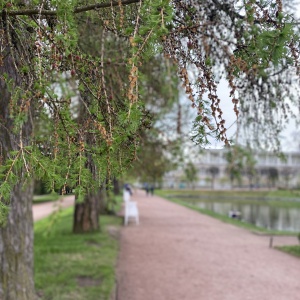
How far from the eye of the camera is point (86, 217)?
14062 millimetres

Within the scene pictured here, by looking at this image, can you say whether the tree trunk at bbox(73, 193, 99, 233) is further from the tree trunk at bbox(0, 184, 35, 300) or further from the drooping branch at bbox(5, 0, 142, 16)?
the drooping branch at bbox(5, 0, 142, 16)

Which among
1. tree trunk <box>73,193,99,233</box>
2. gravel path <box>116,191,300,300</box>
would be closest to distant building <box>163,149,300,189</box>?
gravel path <box>116,191,300,300</box>

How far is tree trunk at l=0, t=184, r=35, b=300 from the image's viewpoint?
4.89 m

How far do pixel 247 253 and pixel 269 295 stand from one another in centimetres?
437

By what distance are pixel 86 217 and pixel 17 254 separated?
9059 millimetres

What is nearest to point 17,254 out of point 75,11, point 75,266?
point 75,11

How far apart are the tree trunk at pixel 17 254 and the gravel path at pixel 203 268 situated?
2.67 meters

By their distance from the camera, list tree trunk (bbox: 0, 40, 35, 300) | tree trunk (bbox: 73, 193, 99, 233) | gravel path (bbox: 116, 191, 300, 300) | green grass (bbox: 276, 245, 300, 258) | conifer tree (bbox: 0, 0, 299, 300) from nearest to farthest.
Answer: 1. conifer tree (bbox: 0, 0, 299, 300)
2. tree trunk (bbox: 0, 40, 35, 300)
3. gravel path (bbox: 116, 191, 300, 300)
4. green grass (bbox: 276, 245, 300, 258)
5. tree trunk (bbox: 73, 193, 99, 233)

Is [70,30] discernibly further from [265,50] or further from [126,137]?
[265,50]

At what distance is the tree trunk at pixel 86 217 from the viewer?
1406 cm

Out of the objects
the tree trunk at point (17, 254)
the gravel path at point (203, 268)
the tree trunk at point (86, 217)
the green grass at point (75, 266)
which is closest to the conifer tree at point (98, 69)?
the tree trunk at point (17, 254)

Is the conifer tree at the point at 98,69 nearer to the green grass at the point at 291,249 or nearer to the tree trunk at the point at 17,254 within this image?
the tree trunk at the point at 17,254

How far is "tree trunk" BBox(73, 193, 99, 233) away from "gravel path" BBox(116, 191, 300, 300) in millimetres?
1164

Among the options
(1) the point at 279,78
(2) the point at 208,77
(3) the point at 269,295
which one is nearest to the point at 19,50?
(2) the point at 208,77
